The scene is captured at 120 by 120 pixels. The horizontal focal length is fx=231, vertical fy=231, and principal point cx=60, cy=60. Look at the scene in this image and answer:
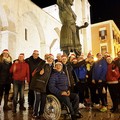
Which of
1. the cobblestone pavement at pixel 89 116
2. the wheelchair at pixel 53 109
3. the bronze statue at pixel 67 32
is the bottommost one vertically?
the cobblestone pavement at pixel 89 116

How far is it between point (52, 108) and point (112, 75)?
2.32m

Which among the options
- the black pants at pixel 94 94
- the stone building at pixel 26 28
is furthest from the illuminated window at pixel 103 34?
the black pants at pixel 94 94

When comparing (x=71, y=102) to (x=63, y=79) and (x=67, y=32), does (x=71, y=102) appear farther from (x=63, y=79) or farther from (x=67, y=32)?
(x=67, y=32)

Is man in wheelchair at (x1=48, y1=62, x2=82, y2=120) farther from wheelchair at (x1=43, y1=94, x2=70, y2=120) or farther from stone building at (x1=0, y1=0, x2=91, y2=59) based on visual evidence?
stone building at (x1=0, y1=0, x2=91, y2=59)

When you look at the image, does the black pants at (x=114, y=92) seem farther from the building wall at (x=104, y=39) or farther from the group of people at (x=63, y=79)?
the building wall at (x=104, y=39)

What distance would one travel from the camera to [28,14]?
70.8 ft

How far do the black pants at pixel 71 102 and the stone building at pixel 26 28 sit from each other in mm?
12310

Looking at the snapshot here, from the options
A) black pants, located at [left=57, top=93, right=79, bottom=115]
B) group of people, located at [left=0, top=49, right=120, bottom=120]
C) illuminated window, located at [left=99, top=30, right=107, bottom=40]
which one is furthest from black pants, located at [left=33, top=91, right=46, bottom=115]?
illuminated window, located at [left=99, top=30, right=107, bottom=40]

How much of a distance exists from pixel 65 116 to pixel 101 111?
135cm

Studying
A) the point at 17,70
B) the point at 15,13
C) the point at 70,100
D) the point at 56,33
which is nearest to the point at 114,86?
the point at 70,100

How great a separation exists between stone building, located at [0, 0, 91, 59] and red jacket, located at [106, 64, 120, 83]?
11.6 meters

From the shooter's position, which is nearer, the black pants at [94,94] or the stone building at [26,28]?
the black pants at [94,94]

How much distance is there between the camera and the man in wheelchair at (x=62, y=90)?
17.8ft

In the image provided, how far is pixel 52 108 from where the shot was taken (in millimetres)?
5473
